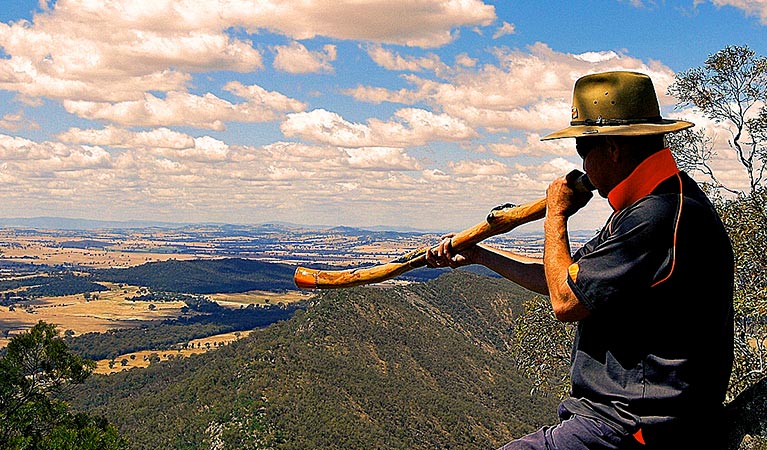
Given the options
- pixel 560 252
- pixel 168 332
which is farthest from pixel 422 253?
pixel 168 332

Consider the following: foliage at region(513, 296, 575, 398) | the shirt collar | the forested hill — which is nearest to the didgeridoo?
the shirt collar

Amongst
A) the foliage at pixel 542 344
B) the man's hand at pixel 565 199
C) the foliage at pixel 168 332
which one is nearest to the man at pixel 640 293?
the man's hand at pixel 565 199

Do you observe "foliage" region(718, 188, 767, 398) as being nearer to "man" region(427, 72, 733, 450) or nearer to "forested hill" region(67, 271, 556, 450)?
"man" region(427, 72, 733, 450)

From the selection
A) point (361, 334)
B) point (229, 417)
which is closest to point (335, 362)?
point (361, 334)

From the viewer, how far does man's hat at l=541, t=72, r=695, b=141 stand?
342 centimetres

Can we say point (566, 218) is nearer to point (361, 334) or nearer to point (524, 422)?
point (524, 422)

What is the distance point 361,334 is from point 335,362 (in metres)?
12.1

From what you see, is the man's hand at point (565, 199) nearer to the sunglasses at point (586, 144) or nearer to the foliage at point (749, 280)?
the sunglasses at point (586, 144)

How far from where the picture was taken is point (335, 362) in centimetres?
9044

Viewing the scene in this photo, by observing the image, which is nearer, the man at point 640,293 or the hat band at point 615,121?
the man at point 640,293

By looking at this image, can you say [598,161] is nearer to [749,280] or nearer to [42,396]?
[749,280]

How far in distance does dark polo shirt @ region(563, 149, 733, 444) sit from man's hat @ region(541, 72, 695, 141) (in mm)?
262

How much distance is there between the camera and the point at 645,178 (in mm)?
3398

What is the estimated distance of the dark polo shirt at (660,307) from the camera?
317 cm
